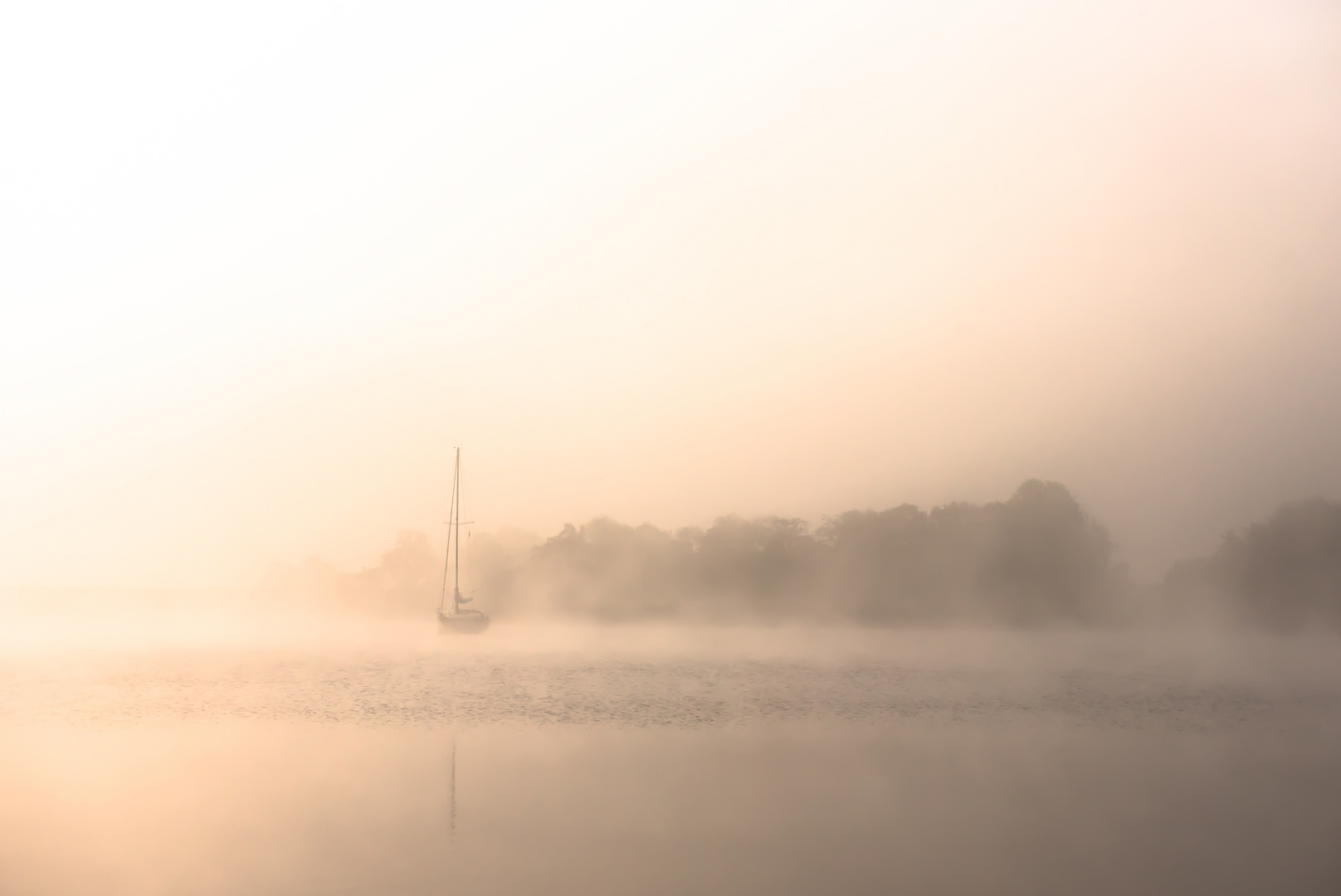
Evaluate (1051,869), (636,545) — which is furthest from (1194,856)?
(636,545)

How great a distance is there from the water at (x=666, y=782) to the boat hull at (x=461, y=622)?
18.7 m

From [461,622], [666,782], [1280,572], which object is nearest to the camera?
[666,782]

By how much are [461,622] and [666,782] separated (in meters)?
45.9

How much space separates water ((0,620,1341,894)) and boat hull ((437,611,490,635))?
736 inches

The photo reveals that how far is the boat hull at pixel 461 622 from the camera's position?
6569 centimetres

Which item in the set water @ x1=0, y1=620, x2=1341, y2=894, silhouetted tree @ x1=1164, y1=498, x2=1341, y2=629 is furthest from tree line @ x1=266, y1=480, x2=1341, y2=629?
water @ x1=0, y1=620, x2=1341, y2=894

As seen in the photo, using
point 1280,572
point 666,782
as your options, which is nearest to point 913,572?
point 1280,572

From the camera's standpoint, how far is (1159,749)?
1093 inches

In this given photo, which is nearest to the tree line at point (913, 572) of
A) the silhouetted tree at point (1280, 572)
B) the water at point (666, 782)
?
the silhouetted tree at point (1280, 572)

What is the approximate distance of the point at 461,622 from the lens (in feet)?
216

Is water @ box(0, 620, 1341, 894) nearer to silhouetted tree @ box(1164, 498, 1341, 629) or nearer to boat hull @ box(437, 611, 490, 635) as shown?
boat hull @ box(437, 611, 490, 635)

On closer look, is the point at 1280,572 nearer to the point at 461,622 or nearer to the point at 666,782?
the point at 461,622

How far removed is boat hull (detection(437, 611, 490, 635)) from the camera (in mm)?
65688

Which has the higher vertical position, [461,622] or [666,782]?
[666,782]
